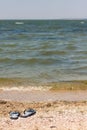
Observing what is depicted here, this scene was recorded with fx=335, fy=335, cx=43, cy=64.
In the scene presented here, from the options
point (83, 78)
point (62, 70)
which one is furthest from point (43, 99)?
point (62, 70)

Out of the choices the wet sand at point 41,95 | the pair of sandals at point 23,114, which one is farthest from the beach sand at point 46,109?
the pair of sandals at point 23,114

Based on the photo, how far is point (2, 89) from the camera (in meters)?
14.4

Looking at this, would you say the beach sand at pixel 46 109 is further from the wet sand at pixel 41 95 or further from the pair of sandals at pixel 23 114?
the pair of sandals at pixel 23 114

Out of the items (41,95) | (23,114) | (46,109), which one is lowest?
(41,95)

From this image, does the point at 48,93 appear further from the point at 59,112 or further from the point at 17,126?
the point at 17,126

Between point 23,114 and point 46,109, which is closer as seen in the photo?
point 23,114

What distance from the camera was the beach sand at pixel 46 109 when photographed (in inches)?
357

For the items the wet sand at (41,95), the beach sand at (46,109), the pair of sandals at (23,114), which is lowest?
the wet sand at (41,95)

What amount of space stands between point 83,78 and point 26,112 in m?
6.70

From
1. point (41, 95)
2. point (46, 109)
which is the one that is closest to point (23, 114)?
point (46, 109)

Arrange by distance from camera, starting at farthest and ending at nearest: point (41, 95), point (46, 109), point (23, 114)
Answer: point (41, 95) < point (46, 109) < point (23, 114)

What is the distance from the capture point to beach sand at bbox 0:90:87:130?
908cm

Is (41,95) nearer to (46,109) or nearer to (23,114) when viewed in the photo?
(46,109)

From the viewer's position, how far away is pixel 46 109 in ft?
35.0
